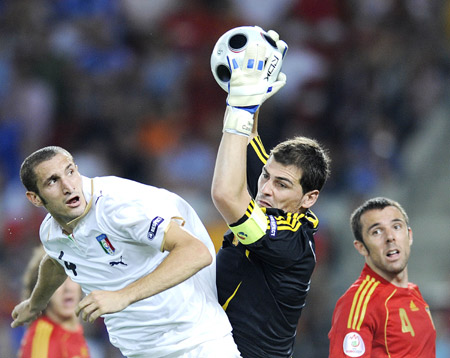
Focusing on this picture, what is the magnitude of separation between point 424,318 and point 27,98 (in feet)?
21.4

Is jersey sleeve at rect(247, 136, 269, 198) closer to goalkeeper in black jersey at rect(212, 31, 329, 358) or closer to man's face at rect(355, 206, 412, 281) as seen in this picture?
goalkeeper in black jersey at rect(212, 31, 329, 358)

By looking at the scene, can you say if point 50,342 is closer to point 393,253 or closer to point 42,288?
point 42,288

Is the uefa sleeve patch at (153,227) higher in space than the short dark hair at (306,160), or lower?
lower

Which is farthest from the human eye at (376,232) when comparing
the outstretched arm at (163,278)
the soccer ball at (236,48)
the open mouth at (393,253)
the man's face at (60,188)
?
the man's face at (60,188)

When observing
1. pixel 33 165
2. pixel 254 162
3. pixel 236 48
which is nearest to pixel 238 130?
pixel 236 48

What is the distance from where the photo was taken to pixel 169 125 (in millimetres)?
9898

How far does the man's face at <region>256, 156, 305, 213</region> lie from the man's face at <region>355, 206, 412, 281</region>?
0.65 meters

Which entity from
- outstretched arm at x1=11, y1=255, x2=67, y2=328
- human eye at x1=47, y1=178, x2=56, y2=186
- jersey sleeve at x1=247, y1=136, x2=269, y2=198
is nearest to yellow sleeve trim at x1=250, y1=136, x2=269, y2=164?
jersey sleeve at x1=247, y1=136, x2=269, y2=198

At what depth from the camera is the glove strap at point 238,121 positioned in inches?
149

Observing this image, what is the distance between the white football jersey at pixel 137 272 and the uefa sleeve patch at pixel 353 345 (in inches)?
24.3

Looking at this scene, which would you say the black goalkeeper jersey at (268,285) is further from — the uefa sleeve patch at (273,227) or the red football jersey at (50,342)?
the red football jersey at (50,342)

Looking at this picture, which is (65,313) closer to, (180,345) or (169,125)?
(180,345)

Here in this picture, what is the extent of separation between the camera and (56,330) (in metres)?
5.64

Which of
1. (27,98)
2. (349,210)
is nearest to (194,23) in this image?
(27,98)
